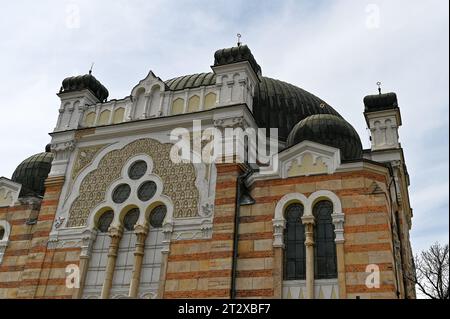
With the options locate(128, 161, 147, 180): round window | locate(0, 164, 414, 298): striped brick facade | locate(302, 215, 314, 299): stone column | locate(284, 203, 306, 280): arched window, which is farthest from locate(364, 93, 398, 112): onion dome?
locate(128, 161, 147, 180): round window

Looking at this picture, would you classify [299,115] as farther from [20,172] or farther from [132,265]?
[20,172]

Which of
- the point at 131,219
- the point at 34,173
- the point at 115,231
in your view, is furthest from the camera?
the point at 34,173

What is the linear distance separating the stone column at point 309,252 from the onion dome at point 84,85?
400 inches

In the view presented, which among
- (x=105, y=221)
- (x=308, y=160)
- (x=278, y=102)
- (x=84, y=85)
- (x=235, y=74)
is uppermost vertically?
(x=278, y=102)

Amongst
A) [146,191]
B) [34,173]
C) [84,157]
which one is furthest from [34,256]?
[34,173]

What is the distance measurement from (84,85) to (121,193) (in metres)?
5.29

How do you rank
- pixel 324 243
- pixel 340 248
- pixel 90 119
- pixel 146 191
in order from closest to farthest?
1. pixel 340 248
2. pixel 324 243
3. pixel 146 191
4. pixel 90 119

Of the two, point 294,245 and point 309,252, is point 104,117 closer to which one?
point 294,245

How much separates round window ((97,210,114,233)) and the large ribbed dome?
20.3 ft

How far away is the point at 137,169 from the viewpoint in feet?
→ 53.9

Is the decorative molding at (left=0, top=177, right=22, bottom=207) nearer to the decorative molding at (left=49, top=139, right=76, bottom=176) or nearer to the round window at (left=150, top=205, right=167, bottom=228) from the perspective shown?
the decorative molding at (left=49, top=139, right=76, bottom=176)

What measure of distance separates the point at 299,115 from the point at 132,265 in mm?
9635

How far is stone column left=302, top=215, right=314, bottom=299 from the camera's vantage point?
41.6 ft

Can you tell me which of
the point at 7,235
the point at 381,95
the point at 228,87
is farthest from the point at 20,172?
the point at 381,95
